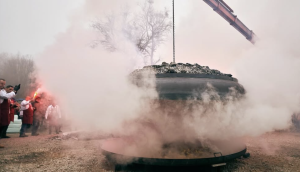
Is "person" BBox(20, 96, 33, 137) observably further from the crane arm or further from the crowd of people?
the crane arm

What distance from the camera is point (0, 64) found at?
21344mm

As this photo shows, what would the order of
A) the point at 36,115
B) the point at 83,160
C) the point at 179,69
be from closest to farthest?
1. the point at 179,69
2. the point at 83,160
3. the point at 36,115

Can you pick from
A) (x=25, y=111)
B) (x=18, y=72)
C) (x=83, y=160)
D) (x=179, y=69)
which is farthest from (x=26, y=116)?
(x=18, y=72)

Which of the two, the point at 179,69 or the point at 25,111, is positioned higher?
the point at 179,69

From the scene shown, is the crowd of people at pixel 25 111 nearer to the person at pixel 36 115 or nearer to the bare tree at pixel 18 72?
the person at pixel 36 115

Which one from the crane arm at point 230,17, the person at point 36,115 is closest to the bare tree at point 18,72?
the person at point 36,115

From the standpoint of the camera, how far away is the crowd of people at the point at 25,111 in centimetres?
561

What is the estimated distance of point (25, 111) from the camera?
7.27m

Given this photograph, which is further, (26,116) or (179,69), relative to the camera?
(26,116)

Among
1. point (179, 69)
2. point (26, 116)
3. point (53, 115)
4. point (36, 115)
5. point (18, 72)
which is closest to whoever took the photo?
point (179, 69)

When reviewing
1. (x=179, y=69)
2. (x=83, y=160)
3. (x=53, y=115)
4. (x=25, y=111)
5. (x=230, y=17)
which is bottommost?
(x=83, y=160)

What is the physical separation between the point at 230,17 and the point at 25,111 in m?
9.35

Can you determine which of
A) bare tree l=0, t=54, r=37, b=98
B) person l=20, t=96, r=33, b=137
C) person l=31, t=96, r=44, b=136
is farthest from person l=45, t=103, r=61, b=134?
bare tree l=0, t=54, r=37, b=98

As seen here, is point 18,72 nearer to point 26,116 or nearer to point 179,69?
point 26,116
